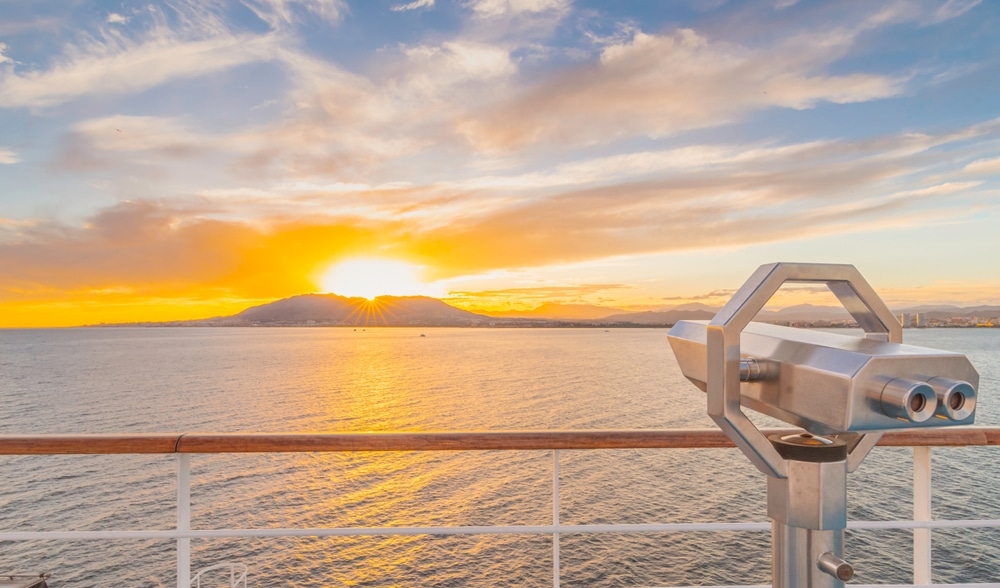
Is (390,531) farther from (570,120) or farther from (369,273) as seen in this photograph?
(369,273)

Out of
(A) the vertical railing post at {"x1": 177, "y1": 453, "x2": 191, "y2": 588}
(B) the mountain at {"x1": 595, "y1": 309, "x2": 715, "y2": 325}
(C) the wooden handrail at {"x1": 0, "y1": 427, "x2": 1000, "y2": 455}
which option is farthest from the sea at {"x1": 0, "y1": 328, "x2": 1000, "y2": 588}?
(C) the wooden handrail at {"x1": 0, "y1": 427, "x2": 1000, "y2": 455}

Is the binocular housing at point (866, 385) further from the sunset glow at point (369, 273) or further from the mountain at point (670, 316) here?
the sunset glow at point (369, 273)

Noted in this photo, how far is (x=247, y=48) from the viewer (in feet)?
38.6

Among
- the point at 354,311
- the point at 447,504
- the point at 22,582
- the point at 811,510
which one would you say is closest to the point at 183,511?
the point at 22,582

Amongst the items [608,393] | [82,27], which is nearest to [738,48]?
[82,27]

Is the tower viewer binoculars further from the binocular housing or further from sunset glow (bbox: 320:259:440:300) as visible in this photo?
sunset glow (bbox: 320:259:440:300)

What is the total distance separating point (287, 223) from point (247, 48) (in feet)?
64.3

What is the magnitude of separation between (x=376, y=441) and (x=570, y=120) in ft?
40.5

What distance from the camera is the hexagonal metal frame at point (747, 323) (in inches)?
17.2

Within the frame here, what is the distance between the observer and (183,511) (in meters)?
1.44

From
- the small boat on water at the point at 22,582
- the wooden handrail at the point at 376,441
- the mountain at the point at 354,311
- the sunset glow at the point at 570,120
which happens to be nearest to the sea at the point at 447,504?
the sunset glow at the point at 570,120

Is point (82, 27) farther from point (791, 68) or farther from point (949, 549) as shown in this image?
point (949, 549)

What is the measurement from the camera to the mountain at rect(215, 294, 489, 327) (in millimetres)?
97438

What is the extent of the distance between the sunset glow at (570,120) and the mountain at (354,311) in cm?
7047
